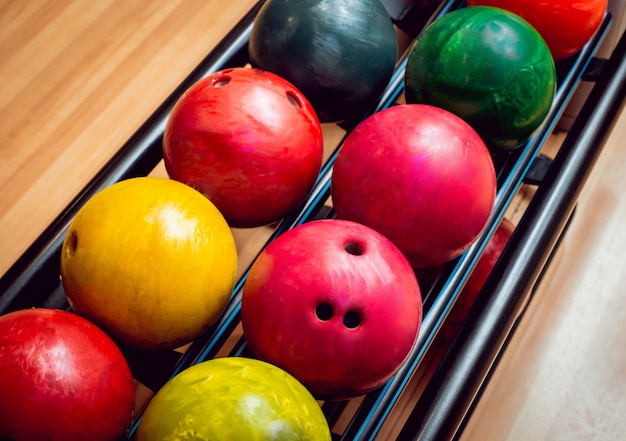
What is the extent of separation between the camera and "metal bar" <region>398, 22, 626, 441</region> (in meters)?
0.80

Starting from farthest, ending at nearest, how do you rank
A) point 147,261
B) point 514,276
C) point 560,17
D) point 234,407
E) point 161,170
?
point 161,170 → point 560,17 → point 514,276 → point 147,261 → point 234,407

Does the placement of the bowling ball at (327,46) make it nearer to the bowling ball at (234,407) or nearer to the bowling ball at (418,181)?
the bowling ball at (418,181)

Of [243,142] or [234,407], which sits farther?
[243,142]

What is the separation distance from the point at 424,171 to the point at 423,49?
0.86 feet

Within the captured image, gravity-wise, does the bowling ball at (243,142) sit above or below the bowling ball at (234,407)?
above

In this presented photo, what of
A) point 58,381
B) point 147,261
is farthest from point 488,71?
point 58,381

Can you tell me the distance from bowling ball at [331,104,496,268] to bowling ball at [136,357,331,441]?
10.5 inches

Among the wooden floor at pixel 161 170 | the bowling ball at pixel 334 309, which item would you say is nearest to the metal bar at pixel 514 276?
the bowling ball at pixel 334 309

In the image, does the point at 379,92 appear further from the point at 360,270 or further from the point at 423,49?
the point at 360,270

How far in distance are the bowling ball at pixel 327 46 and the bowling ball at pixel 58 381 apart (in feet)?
1.61

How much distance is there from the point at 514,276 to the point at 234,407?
0.48m

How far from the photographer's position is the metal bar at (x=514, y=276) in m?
0.80

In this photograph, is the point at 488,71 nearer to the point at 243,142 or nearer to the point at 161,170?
the point at 243,142

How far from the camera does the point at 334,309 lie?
2.33ft
